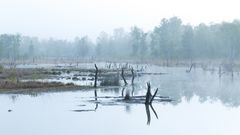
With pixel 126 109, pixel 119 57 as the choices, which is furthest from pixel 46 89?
pixel 119 57

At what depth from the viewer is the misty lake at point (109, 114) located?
30.8 m

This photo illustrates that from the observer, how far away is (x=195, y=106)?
43250 millimetres

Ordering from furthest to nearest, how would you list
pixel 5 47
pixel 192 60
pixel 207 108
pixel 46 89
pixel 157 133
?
1. pixel 5 47
2. pixel 192 60
3. pixel 46 89
4. pixel 207 108
5. pixel 157 133

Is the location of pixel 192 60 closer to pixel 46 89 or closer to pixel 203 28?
pixel 203 28

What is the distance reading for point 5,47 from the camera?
→ 16088 cm

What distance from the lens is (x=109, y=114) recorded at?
3659 centimetres

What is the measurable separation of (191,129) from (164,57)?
116258 millimetres

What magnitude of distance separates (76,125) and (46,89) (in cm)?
1948

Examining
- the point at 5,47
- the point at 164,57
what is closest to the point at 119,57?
the point at 164,57


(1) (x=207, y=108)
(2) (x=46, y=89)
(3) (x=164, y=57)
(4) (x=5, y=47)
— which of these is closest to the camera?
(1) (x=207, y=108)

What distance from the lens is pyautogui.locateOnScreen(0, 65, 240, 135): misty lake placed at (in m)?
30.8

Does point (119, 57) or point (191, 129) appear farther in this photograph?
point (119, 57)

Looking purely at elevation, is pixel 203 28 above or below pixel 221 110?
above

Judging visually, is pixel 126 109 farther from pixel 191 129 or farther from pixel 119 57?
pixel 119 57
